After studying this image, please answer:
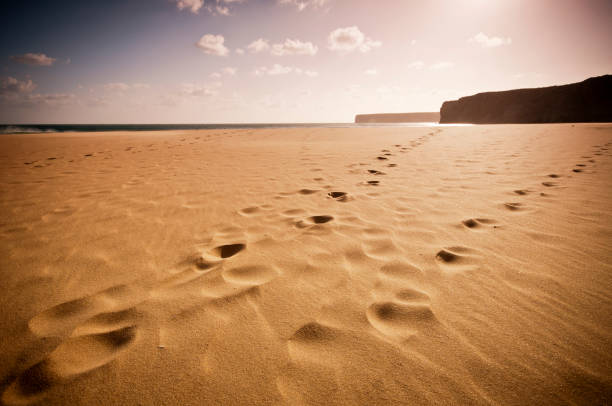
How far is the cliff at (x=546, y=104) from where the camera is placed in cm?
3890

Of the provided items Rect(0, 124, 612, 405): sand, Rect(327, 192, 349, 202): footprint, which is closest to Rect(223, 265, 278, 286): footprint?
Rect(0, 124, 612, 405): sand

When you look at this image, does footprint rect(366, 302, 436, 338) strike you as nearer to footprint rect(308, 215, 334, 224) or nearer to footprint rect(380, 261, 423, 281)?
footprint rect(380, 261, 423, 281)

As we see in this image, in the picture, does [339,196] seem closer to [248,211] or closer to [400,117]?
[248,211]

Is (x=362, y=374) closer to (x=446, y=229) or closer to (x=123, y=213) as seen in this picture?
(x=446, y=229)

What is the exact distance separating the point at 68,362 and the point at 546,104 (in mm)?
64538

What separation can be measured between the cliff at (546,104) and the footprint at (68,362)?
200ft

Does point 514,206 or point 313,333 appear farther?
point 514,206

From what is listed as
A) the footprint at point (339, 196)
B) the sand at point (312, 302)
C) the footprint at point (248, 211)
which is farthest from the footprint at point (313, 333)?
the footprint at point (339, 196)

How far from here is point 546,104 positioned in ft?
145

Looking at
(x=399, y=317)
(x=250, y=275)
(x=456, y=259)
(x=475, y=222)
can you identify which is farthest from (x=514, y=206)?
(x=250, y=275)

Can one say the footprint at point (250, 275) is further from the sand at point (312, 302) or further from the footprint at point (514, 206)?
the footprint at point (514, 206)

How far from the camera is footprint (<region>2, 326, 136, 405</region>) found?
0.76 meters

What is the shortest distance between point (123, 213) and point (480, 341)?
2768 millimetres

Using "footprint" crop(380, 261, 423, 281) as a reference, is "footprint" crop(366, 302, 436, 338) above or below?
below
